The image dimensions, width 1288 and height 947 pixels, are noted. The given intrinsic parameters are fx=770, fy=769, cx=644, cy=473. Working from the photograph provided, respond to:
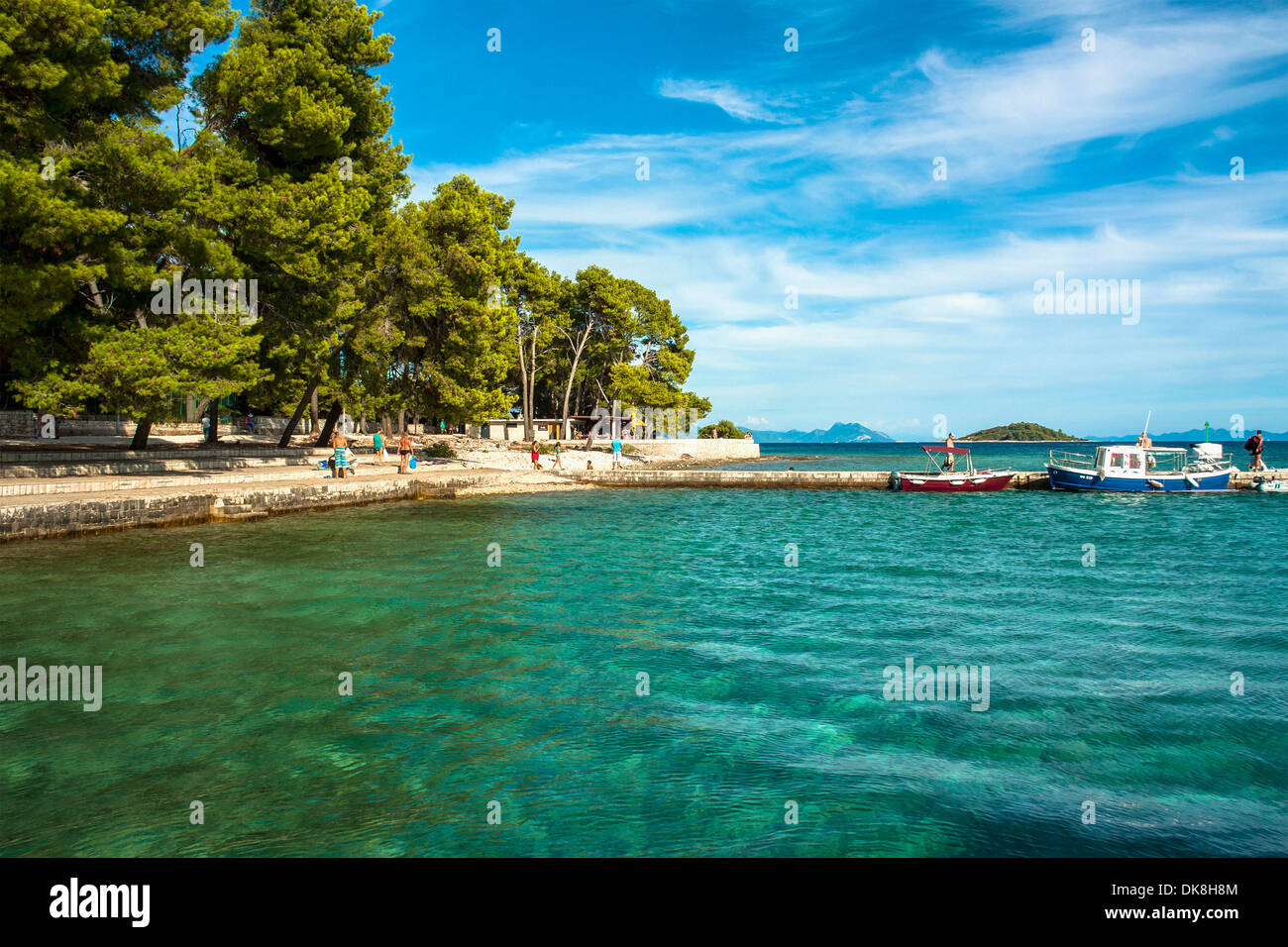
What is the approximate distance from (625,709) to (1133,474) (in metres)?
42.3

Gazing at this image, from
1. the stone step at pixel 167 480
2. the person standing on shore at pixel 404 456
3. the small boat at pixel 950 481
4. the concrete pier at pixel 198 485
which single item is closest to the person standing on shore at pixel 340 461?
the stone step at pixel 167 480

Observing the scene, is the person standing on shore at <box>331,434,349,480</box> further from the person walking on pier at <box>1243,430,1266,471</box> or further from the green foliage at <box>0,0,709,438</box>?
the person walking on pier at <box>1243,430,1266,471</box>

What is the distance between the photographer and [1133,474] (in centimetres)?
4162

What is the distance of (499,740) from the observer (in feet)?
26.0

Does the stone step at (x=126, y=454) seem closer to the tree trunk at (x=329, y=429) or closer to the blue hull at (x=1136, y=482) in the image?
the tree trunk at (x=329, y=429)

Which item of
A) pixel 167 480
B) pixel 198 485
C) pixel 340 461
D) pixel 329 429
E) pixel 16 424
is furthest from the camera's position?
pixel 329 429

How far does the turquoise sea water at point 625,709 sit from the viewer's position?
6.22m

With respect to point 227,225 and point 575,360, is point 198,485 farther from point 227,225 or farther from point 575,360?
point 575,360

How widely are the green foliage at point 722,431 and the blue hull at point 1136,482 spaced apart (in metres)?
53.4

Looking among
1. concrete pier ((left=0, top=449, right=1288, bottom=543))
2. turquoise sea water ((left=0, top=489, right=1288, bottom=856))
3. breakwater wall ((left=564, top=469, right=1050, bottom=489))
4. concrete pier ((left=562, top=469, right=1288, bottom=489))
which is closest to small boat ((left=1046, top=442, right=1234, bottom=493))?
concrete pier ((left=0, top=449, right=1288, bottom=543))

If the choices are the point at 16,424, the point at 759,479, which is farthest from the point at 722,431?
the point at 16,424

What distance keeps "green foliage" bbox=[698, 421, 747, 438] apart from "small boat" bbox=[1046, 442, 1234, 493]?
2095 inches
